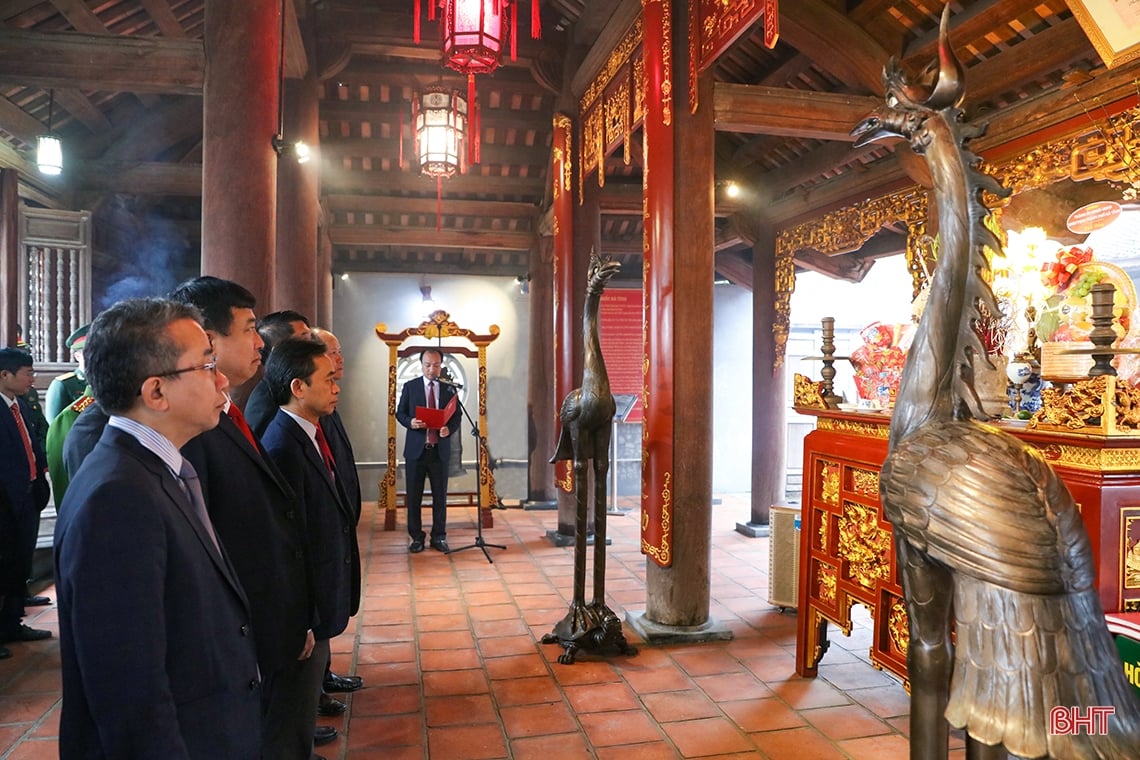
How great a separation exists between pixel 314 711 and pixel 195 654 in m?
1.02

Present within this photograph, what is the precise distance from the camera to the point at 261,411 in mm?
2365

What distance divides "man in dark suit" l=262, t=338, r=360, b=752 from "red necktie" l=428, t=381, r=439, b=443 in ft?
11.5

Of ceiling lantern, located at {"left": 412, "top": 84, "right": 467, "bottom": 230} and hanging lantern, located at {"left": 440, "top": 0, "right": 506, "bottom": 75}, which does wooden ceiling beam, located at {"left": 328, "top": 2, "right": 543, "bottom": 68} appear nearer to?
ceiling lantern, located at {"left": 412, "top": 84, "right": 467, "bottom": 230}

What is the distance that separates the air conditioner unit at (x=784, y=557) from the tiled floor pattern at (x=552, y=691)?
0.35 feet

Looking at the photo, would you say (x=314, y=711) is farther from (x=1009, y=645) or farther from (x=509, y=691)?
(x=1009, y=645)

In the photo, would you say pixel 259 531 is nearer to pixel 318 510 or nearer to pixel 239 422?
pixel 239 422

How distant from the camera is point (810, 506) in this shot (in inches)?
128

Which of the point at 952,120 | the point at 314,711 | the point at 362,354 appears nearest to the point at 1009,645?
the point at 952,120

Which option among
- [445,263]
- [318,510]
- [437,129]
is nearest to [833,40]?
[437,129]

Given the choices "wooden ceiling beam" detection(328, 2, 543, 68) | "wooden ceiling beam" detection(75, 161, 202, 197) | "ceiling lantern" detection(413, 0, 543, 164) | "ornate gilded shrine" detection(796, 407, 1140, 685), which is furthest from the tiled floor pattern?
"wooden ceiling beam" detection(328, 2, 543, 68)

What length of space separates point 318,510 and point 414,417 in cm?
371

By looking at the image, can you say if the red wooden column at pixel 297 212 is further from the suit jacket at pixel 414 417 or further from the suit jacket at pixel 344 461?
the suit jacket at pixel 344 461

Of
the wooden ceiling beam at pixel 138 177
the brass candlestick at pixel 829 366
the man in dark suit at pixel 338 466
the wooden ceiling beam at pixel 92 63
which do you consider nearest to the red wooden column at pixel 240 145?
the wooden ceiling beam at pixel 92 63

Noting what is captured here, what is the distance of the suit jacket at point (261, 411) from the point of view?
92.2 inches
